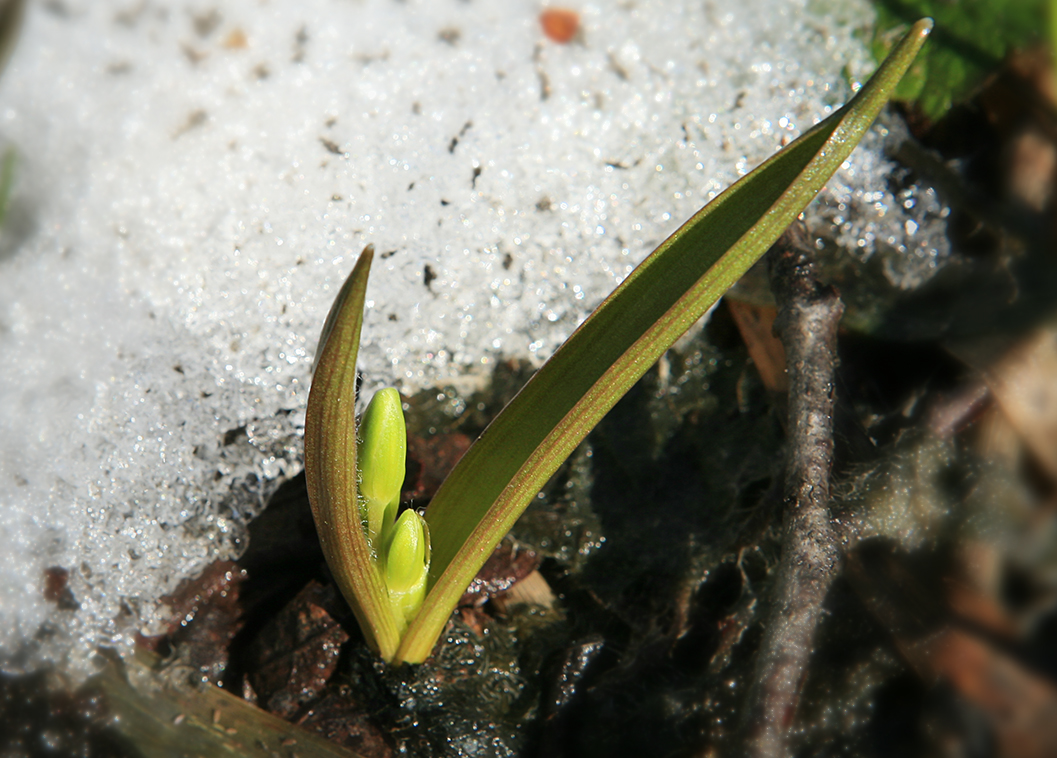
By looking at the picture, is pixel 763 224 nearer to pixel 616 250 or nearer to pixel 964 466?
pixel 616 250

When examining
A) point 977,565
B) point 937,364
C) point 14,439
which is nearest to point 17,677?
point 14,439

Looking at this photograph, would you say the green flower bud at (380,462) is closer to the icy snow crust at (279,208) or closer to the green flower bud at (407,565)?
the green flower bud at (407,565)

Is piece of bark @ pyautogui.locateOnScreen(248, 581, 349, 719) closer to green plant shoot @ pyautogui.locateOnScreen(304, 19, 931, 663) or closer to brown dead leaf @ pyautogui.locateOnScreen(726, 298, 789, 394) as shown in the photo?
green plant shoot @ pyautogui.locateOnScreen(304, 19, 931, 663)

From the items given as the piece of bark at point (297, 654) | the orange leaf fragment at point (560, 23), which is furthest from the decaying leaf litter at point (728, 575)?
the orange leaf fragment at point (560, 23)

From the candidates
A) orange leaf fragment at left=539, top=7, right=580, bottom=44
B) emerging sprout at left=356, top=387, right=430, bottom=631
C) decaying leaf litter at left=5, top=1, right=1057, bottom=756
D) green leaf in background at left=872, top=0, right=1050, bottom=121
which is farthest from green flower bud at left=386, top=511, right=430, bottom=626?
green leaf in background at left=872, top=0, right=1050, bottom=121

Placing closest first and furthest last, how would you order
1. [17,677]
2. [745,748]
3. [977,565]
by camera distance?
[745,748] < [17,677] < [977,565]

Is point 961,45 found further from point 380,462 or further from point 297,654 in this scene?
point 297,654
